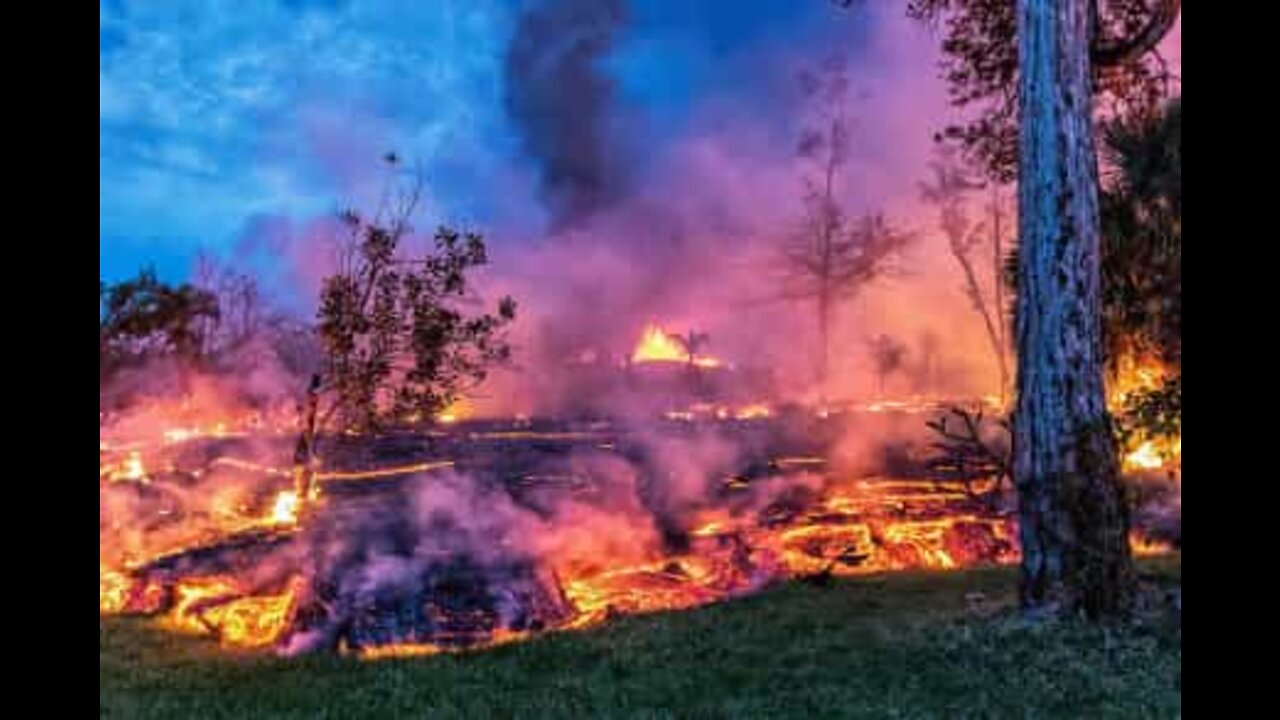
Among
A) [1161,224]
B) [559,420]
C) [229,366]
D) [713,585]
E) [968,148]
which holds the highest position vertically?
[968,148]

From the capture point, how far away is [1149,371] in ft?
53.9

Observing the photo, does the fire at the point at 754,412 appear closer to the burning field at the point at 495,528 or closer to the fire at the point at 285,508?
the burning field at the point at 495,528

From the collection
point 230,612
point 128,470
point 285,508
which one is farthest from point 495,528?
point 128,470

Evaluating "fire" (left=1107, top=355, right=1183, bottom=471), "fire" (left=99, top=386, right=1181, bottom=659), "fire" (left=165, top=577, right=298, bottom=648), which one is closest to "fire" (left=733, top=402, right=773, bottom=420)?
"fire" (left=99, top=386, right=1181, bottom=659)

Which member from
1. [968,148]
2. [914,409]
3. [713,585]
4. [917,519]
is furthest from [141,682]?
[914,409]

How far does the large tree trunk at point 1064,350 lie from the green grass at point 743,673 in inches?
28.5

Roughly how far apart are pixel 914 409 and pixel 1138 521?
1795 centimetres

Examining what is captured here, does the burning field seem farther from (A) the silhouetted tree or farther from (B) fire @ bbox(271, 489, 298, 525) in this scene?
(A) the silhouetted tree

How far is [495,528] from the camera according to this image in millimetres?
14086

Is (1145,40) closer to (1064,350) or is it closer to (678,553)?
(1064,350)

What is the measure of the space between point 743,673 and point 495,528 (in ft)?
23.8

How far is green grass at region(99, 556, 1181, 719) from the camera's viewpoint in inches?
261

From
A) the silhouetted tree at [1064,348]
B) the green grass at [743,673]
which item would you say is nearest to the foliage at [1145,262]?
the green grass at [743,673]
